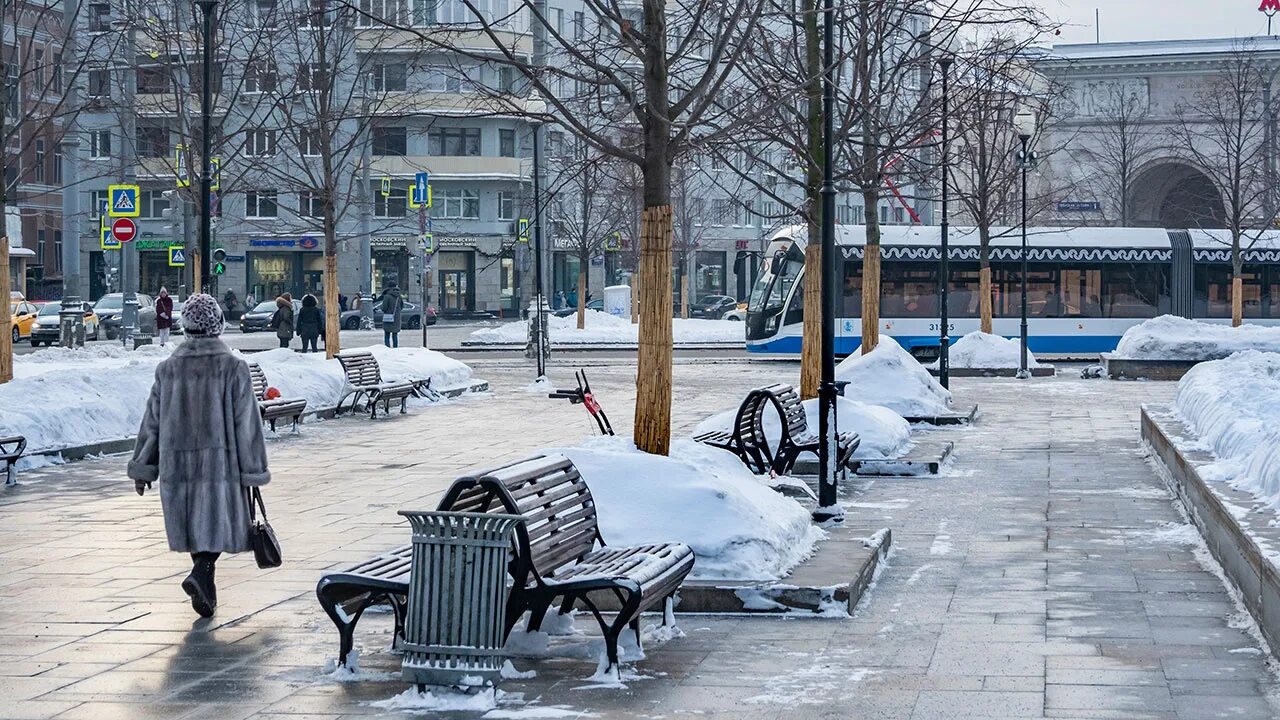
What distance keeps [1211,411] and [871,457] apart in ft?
10.0

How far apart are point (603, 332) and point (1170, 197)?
23639mm

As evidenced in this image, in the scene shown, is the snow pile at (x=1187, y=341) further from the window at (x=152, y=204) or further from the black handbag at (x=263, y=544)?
the window at (x=152, y=204)

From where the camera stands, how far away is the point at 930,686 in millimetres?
7410

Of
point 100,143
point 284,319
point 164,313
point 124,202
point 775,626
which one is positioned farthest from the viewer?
point 100,143

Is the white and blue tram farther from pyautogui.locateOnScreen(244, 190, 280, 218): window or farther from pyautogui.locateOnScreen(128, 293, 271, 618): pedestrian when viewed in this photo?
pyautogui.locateOnScreen(244, 190, 280, 218): window

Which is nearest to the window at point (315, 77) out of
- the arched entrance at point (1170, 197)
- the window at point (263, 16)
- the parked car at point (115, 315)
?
the window at point (263, 16)

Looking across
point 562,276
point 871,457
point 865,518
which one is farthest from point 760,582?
point 562,276

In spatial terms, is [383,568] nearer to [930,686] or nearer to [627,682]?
[627,682]

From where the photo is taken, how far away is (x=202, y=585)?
29.9ft

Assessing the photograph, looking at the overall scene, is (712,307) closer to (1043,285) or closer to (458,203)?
(458,203)

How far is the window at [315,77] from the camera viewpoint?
2939cm

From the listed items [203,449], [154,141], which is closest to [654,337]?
[203,449]

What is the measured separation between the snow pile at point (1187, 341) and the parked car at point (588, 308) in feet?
114

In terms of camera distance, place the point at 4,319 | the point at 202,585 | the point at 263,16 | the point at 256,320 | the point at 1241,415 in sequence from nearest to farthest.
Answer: the point at 202,585, the point at 1241,415, the point at 4,319, the point at 263,16, the point at 256,320
